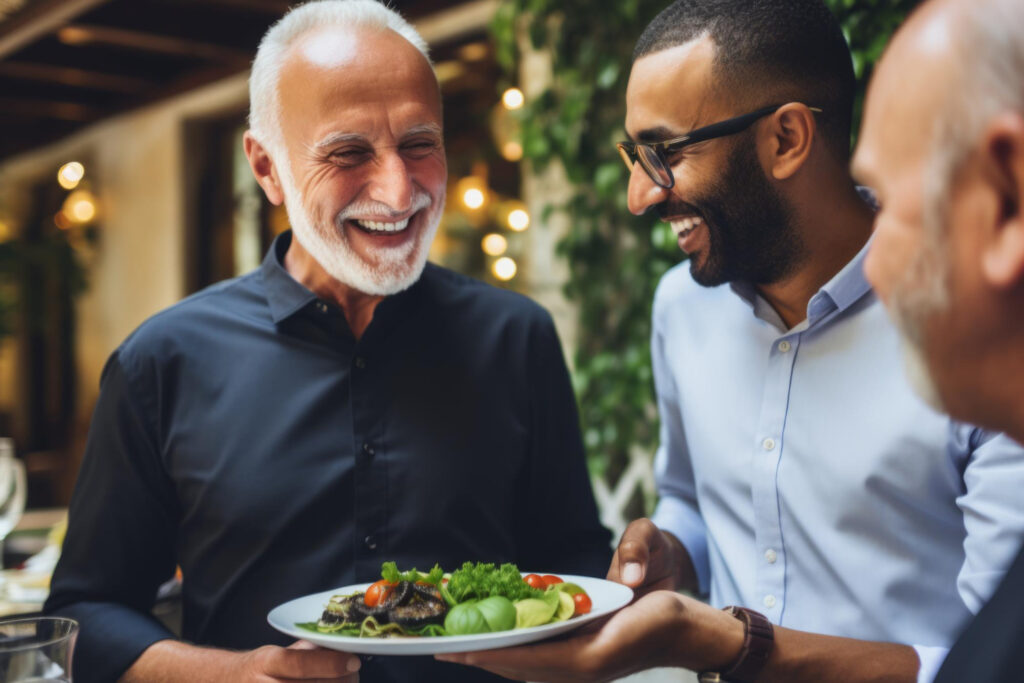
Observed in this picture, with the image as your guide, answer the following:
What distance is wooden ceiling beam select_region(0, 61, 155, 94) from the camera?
249 inches

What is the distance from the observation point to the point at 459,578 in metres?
1.33

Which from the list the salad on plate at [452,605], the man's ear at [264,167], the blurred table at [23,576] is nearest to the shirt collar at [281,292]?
the man's ear at [264,167]

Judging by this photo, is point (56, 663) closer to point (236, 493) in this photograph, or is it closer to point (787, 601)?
point (236, 493)

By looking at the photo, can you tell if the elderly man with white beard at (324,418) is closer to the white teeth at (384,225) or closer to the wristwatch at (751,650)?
the white teeth at (384,225)

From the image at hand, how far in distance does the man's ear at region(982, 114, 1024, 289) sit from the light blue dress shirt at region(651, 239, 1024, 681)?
0.74 m

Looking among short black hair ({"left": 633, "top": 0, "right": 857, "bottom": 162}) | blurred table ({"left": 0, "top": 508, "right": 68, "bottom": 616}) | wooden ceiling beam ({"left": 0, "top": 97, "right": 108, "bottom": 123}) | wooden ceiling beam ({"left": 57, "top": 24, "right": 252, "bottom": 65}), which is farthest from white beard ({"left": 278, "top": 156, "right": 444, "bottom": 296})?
wooden ceiling beam ({"left": 0, "top": 97, "right": 108, "bottom": 123})

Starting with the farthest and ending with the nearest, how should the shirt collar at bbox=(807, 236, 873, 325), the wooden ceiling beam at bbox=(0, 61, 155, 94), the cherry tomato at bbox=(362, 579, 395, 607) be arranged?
the wooden ceiling beam at bbox=(0, 61, 155, 94), the shirt collar at bbox=(807, 236, 873, 325), the cherry tomato at bbox=(362, 579, 395, 607)

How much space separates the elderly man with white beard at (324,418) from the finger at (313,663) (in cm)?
33

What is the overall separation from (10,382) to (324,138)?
893 cm

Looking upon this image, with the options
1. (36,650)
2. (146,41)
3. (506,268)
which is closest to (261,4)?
(146,41)

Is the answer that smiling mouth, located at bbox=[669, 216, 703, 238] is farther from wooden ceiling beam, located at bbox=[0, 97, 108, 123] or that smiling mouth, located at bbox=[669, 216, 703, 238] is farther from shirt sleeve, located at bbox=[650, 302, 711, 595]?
wooden ceiling beam, located at bbox=[0, 97, 108, 123]

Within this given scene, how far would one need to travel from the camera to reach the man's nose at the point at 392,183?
1605mm

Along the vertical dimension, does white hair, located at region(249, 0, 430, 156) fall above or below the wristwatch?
above

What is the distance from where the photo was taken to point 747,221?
61.5 inches
